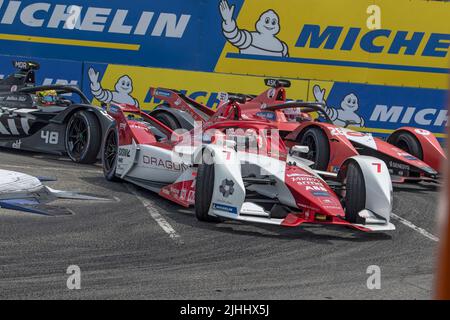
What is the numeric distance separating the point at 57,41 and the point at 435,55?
310 inches

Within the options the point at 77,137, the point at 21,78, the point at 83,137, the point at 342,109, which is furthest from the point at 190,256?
the point at 342,109

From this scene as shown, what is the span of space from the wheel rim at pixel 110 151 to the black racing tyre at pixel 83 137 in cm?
105

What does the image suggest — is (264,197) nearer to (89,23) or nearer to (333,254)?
(333,254)

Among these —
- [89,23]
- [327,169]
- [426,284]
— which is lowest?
[426,284]

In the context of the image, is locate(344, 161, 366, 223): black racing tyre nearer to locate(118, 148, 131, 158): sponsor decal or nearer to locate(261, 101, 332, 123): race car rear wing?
locate(118, 148, 131, 158): sponsor decal

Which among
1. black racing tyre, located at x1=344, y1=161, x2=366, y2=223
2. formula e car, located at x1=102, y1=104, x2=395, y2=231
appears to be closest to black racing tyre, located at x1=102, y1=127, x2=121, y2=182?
formula e car, located at x1=102, y1=104, x2=395, y2=231

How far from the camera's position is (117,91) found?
1535cm

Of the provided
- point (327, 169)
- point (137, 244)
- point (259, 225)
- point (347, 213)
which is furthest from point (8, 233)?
point (327, 169)

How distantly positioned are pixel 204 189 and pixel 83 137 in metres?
4.80

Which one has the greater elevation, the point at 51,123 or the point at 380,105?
the point at 380,105

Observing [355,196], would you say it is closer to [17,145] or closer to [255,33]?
[17,145]

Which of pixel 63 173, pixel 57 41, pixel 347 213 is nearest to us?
pixel 347 213

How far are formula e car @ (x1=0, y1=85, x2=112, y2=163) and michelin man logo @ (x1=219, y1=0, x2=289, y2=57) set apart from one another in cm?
465
